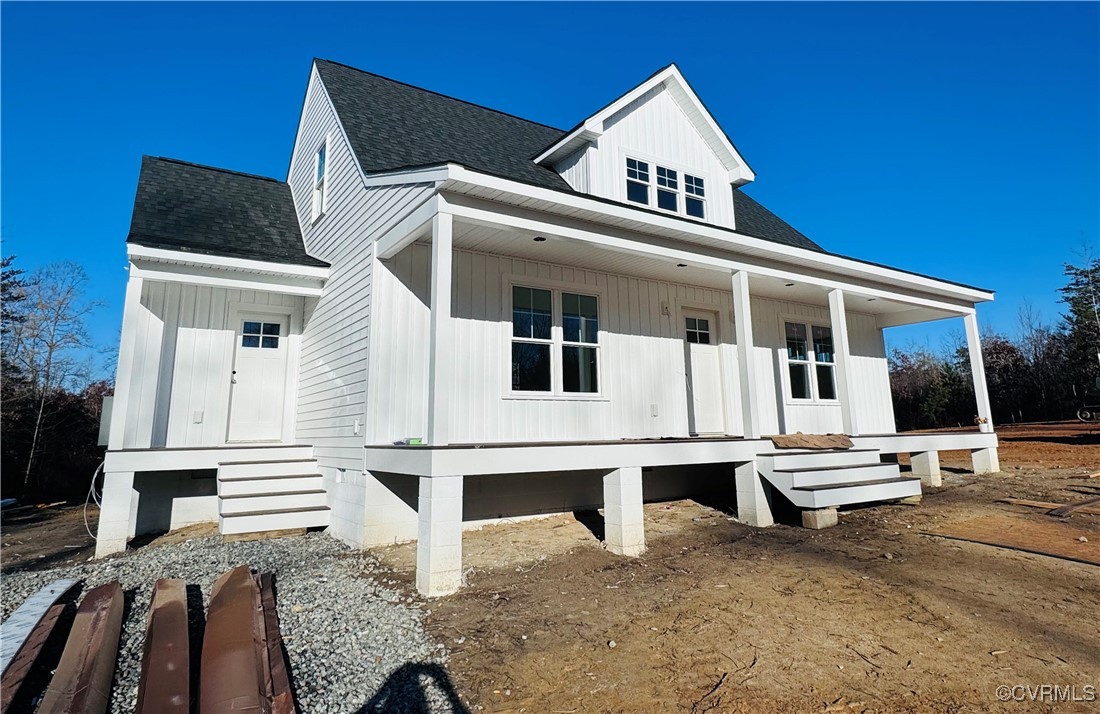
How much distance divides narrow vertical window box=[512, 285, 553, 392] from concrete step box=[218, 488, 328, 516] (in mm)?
3069

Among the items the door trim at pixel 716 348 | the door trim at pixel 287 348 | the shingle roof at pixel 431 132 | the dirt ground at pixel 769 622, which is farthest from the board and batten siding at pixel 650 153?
the dirt ground at pixel 769 622

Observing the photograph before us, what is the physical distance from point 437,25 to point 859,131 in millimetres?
12133

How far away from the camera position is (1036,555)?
187 inches

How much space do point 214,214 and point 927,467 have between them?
41.2 ft

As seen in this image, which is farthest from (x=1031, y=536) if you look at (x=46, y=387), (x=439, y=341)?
(x=46, y=387)

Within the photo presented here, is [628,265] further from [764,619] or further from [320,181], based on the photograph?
[320,181]

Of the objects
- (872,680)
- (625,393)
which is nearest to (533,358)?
(625,393)

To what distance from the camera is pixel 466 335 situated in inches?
273

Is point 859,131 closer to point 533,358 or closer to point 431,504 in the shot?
point 533,358

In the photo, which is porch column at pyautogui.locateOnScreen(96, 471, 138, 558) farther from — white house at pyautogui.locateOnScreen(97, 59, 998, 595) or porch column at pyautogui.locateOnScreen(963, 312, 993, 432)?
porch column at pyautogui.locateOnScreen(963, 312, 993, 432)

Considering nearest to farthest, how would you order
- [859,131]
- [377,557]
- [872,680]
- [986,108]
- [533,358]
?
[872,680]
[377,557]
[533,358]
[986,108]
[859,131]

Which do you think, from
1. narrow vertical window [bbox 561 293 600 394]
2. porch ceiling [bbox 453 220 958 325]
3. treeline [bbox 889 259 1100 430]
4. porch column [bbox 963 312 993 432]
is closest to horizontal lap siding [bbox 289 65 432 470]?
porch ceiling [bbox 453 220 958 325]

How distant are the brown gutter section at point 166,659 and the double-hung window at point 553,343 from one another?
4.29m

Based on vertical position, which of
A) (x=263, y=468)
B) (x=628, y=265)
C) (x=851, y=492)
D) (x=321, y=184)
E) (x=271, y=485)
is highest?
(x=321, y=184)
